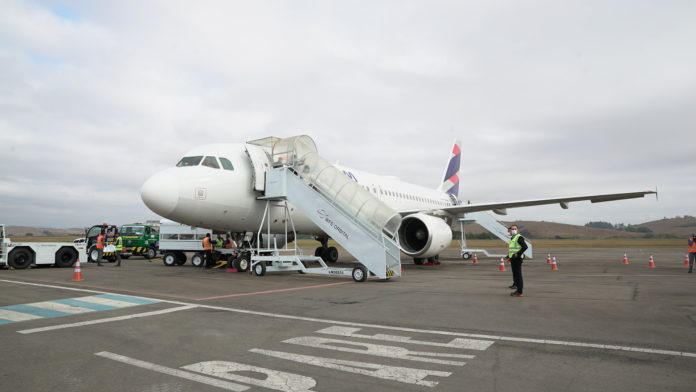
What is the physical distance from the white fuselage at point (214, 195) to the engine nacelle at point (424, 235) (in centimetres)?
391

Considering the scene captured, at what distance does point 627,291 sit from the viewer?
359 inches

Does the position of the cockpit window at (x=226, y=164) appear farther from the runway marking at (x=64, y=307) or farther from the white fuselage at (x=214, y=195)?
the runway marking at (x=64, y=307)

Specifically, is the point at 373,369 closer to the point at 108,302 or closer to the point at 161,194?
the point at 108,302

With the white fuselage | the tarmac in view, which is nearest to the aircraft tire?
the tarmac

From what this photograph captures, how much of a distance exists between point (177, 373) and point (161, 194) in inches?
324

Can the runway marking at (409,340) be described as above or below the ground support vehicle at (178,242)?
below

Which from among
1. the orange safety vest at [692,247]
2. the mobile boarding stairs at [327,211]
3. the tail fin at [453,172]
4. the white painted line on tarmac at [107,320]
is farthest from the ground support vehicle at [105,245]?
the orange safety vest at [692,247]

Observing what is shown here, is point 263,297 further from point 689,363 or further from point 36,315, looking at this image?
point 689,363

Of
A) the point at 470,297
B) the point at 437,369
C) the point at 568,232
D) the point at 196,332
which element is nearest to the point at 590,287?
the point at 470,297

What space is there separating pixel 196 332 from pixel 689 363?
5.35 metres

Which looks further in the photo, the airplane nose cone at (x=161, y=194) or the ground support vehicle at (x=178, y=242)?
the ground support vehicle at (x=178, y=242)

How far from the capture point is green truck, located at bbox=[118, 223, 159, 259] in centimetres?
2666

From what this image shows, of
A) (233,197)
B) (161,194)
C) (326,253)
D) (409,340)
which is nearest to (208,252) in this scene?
(326,253)

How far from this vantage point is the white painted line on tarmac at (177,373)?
3.42 metres
